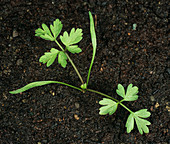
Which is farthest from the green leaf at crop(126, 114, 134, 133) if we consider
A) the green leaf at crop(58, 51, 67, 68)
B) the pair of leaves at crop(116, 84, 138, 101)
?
the green leaf at crop(58, 51, 67, 68)

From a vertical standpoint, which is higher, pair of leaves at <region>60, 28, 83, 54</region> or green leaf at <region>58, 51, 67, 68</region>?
pair of leaves at <region>60, 28, 83, 54</region>

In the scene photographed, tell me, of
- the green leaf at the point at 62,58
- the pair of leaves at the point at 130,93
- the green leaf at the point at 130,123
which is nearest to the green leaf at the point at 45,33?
the green leaf at the point at 62,58

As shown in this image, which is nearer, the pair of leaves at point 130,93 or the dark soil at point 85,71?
the pair of leaves at point 130,93

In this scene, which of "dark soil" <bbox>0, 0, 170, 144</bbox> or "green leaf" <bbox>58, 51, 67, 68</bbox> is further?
"dark soil" <bbox>0, 0, 170, 144</bbox>

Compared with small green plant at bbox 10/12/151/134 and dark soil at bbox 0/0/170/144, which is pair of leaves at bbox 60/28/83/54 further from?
dark soil at bbox 0/0/170/144

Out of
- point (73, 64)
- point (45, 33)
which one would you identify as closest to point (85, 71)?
point (73, 64)

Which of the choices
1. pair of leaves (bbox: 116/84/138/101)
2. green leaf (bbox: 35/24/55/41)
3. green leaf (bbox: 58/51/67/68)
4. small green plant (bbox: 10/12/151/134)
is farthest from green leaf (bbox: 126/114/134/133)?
green leaf (bbox: 35/24/55/41)

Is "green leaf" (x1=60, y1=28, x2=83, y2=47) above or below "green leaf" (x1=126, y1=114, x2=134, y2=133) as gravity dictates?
above

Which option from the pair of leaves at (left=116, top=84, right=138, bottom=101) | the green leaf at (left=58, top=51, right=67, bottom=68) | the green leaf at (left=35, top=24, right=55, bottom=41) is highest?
the green leaf at (left=35, top=24, right=55, bottom=41)

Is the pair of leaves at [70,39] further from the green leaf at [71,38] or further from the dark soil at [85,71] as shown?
the dark soil at [85,71]

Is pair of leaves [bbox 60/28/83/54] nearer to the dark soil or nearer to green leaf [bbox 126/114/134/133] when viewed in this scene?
the dark soil
